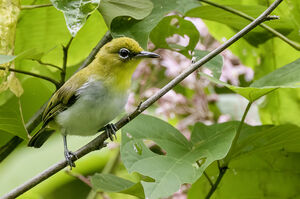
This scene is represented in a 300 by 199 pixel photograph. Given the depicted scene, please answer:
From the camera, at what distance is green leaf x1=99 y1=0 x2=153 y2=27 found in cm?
166

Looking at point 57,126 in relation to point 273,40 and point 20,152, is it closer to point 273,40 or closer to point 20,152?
point 273,40

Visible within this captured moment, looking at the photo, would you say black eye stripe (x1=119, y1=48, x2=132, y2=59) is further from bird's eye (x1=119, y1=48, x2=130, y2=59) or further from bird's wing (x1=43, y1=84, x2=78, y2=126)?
bird's wing (x1=43, y1=84, x2=78, y2=126)

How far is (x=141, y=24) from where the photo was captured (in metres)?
1.80

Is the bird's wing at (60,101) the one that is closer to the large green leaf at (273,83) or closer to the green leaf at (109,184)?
the green leaf at (109,184)

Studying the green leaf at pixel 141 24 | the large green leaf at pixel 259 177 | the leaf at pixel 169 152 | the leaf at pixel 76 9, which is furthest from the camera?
the large green leaf at pixel 259 177

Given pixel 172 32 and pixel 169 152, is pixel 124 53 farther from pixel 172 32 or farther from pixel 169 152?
pixel 169 152

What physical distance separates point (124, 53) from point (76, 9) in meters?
0.68

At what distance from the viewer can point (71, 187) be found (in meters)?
3.63

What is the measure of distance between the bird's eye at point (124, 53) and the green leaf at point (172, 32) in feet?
0.47

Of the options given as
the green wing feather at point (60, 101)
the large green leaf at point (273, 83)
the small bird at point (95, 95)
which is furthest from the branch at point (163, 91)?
the green wing feather at point (60, 101)

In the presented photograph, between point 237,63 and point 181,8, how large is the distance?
85cm

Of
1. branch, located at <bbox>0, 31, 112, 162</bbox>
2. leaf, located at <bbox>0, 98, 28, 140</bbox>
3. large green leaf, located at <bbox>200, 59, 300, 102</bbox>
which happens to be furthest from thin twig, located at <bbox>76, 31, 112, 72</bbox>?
large green leaf, located at <bbox>200, 59, 300, 102</bbox>

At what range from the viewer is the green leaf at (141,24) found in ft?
5.83

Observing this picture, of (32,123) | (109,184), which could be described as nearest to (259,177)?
(109,184)
